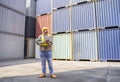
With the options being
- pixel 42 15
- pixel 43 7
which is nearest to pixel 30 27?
pixel 42 15

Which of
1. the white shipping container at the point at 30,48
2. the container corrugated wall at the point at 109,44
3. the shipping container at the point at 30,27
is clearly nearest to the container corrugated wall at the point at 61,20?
the container corrugated wall at the point at 109,44

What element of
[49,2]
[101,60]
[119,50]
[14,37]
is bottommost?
[101,60]

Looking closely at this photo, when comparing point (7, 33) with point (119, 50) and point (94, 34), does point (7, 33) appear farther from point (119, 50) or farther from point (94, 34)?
point (119, 50)

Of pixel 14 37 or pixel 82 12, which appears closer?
pixel 82 12

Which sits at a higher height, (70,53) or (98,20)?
(98,20)

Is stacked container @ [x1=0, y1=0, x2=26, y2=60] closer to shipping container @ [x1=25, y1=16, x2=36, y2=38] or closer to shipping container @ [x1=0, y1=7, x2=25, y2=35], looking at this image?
shipping container @ [x1=0, y1=7, x2=25, y2=35]

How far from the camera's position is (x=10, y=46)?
1662 centimetres

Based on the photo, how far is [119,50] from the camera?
1320 centimetres

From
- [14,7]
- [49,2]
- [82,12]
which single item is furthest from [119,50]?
[14,7]

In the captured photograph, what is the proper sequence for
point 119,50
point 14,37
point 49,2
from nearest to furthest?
point 119,50 < point 14,37 < point 49,2

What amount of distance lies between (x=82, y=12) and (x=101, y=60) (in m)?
4.84

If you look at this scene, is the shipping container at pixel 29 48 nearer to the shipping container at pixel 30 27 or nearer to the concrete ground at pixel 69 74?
the shipping container at pixel 30 27

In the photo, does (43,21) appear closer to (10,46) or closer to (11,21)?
(11,21)

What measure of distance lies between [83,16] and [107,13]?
2.25 m
